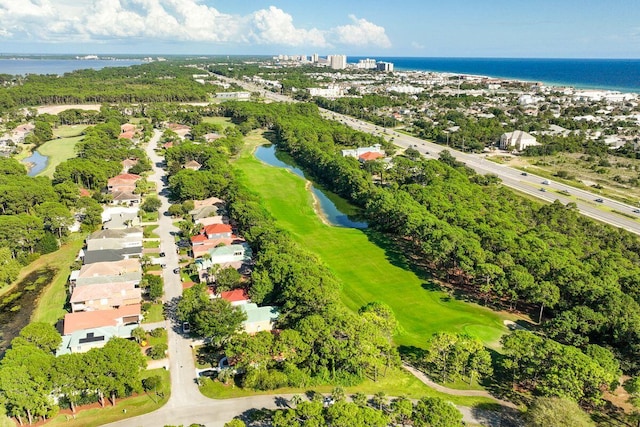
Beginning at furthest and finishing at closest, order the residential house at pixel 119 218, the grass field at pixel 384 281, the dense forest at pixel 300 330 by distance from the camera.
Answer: the residential house at pixel 119 218 < the grass field at pixel 384 281 < the dense forest at pixel 300 330

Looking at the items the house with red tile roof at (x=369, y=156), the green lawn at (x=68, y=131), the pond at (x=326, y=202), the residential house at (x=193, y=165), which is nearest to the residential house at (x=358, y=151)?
the house with red tile roof at (x=369, y=156)

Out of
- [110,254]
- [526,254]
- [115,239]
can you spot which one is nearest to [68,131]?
[115,239]

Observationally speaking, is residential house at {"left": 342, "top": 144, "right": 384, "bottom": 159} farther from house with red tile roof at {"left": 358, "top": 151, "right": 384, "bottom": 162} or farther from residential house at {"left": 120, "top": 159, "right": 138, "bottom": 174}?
residential house at {"left": 120, "top": 159, "right": 138, "bottom": 174}

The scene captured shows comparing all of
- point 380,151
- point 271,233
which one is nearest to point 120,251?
point 271,233

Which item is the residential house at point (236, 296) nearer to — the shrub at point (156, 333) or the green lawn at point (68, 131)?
the shrub at point (156, 333)

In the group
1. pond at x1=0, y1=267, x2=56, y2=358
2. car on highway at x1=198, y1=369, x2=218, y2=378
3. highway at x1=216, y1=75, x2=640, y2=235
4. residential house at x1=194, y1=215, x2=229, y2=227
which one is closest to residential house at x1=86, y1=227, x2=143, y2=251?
pond at x1=0, y1=267, x2=56, y2=358

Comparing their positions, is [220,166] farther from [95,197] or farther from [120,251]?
[120,251]
